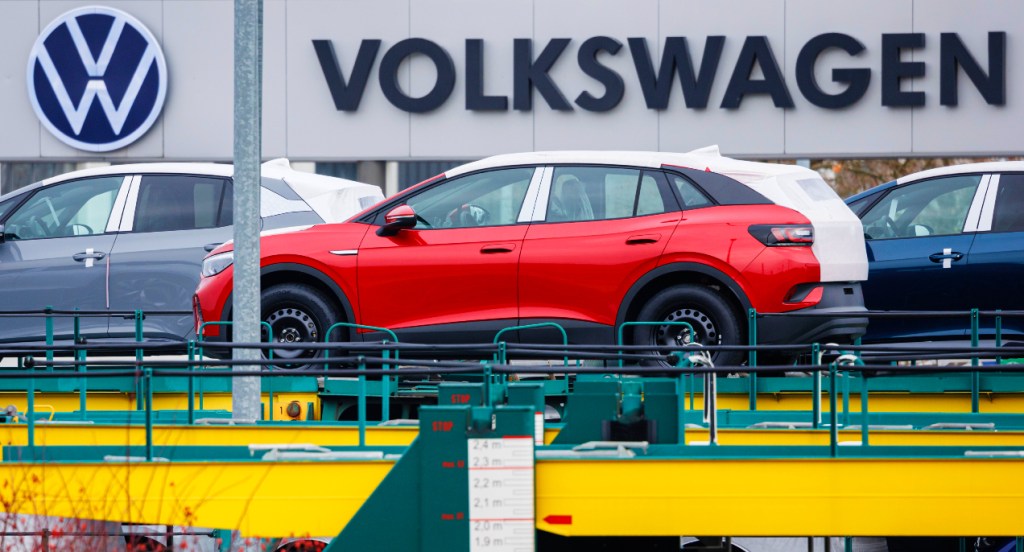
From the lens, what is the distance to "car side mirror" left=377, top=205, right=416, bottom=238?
987cm

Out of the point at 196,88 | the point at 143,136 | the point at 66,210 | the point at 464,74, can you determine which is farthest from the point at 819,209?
the point at 143,136

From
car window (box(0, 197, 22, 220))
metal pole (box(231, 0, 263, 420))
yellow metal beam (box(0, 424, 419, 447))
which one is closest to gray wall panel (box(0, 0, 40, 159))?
car window (box(0, 197, 22, 220))

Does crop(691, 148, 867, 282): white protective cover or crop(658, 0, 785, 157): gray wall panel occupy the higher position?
crop(658, 0, 785, 157): gray wall panel

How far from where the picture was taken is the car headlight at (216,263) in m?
10.3

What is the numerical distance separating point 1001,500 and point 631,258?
415 centimetres

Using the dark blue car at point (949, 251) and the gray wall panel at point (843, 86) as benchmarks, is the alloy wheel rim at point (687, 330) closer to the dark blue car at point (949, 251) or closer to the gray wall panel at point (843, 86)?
the dark blue car at point (949, 251)

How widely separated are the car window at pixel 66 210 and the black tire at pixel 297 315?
212 centimetres

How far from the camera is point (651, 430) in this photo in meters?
6.41

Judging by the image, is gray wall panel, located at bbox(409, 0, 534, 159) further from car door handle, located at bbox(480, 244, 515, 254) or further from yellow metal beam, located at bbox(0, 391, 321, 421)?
yellow metal beam, located at bbox(0, 391, 321, 421)

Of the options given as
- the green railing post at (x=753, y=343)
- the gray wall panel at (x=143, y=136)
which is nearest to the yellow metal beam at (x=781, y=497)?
the green railing post at (x=753, y=343)

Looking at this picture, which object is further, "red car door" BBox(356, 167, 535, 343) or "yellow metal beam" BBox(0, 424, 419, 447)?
"red car door" BBox(356, 167, 535, 343)

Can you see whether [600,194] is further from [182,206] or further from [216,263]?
[182,206]

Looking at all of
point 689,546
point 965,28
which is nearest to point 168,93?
point 965,28

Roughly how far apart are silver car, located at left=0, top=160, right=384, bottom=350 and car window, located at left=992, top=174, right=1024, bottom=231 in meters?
5.04
